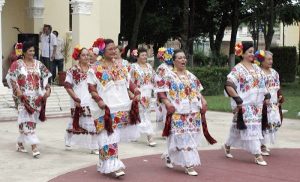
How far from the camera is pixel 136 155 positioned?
973 centimetres

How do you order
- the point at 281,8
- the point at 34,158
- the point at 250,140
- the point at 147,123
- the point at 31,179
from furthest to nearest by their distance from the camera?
the point at 281,8
the point at 147,123
the point at 34,158
the point at 250,140
the point at 31,179

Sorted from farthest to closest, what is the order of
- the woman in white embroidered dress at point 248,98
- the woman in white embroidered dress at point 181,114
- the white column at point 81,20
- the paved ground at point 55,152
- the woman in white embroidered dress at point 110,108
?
the white column at point 81,20
the woman in white embroidered dress at point 248,98
the paved ground at point 55,152
the woman in white embroidered dress at point 181,114
the woman in white embroidered dress at point 110,108

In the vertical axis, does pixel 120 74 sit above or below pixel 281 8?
below

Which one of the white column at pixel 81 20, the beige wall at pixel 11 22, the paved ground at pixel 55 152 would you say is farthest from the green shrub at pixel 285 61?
the paved ground at pixel 55 152

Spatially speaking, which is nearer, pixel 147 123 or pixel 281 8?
pixel 147 123

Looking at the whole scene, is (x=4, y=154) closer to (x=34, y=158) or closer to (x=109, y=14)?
(x=34, y=158)

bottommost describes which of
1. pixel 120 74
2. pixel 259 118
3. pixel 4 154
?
pixel 4 154

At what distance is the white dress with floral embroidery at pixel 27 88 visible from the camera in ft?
31.3

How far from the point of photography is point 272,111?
952 centimetres

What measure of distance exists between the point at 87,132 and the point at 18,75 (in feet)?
4.85

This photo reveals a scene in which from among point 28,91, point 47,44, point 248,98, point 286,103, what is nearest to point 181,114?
point 248,98

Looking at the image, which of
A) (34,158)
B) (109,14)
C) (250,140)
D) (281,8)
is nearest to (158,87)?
(250,140)

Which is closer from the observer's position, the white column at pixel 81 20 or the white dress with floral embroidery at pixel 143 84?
the white dress with floral embroidery at pixel 143 84

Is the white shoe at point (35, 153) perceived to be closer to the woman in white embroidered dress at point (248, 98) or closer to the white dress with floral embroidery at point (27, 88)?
the white dress with floral embroidery at point (27, 88)
